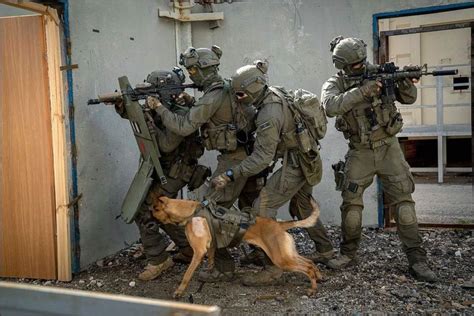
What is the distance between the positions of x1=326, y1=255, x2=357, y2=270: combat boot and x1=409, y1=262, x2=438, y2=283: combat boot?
0.54 meters

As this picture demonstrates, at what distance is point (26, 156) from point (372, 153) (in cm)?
302

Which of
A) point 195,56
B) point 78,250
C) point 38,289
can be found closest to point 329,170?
point 195,56

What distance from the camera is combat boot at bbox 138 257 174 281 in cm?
465

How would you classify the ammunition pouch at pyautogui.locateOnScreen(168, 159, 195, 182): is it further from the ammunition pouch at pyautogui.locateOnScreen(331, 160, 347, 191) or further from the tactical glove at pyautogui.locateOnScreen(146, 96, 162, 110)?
the ammunition pouch at pyautogui.locateOnScreen(331, 160, 347, 191)

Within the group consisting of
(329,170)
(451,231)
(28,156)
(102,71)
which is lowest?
(451,231)

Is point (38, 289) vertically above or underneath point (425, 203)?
above

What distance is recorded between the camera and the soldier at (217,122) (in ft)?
14.1

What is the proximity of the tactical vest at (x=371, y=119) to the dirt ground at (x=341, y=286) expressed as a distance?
45.6 inches

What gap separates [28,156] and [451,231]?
14.8 feet

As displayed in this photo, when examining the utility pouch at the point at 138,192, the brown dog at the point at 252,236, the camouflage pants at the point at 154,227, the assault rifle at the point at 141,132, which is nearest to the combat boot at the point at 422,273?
the brown dog at the point at 252,236

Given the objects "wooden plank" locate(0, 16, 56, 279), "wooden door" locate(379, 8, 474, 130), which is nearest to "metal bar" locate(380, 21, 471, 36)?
"wooden plank" locate(0, 16, 56, 279)

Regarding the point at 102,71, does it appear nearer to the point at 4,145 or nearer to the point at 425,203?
the point at 4,145

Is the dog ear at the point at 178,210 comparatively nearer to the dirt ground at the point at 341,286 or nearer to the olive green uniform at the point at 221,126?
the olive green uniform at the point at 221,126

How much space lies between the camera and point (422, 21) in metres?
10.1
